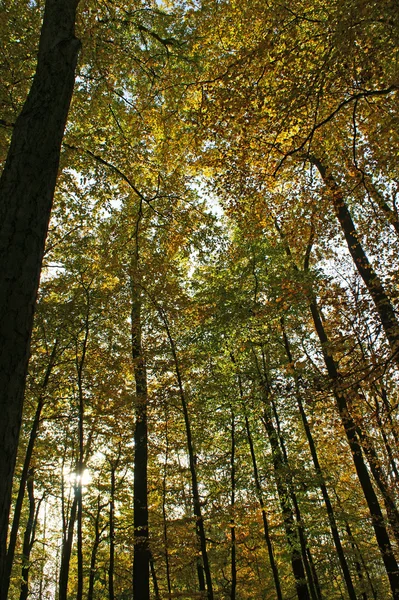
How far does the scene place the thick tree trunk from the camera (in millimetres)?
2141

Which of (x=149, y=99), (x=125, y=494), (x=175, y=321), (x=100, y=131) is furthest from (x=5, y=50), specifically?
(x=125, y=494)

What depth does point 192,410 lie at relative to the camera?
11.6 m

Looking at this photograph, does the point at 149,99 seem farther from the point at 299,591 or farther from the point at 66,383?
the point at 299,591

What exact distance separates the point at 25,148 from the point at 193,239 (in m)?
5.75

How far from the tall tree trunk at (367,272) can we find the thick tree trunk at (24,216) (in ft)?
15.8

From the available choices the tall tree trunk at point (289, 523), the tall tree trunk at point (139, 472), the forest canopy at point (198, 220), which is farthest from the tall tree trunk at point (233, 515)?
the tall tree trunk at point (139, 472)

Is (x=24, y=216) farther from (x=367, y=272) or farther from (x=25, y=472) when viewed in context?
(x=367, y=272)

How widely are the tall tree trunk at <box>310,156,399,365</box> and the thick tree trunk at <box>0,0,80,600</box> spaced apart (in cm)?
480

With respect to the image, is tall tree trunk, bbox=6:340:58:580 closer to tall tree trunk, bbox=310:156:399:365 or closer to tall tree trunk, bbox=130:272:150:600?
tall tree trunk, bbox=130:272:150:600

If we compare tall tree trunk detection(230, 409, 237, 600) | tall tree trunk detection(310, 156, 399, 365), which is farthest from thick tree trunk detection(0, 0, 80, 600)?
tall tree trunk detection(230, 409, 237, 600)

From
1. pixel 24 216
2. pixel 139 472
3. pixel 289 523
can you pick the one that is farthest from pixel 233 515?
pixel 24 216

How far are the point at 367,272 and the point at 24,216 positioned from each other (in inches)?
326

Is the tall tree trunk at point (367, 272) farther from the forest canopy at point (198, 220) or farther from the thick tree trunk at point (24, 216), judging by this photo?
the thick tree trunk at point (24, 216)

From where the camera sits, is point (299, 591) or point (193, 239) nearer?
point (193, 239)
